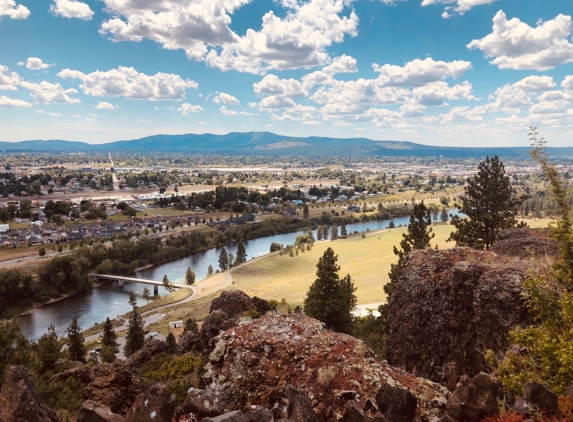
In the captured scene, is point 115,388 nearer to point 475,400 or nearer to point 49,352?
point 475,400

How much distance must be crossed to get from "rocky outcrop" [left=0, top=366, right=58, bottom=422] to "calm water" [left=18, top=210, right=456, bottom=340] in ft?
197

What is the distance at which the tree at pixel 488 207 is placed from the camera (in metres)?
29.5

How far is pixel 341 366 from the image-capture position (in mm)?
9859

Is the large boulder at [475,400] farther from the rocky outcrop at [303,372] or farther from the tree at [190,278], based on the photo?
the tree at [190,278]

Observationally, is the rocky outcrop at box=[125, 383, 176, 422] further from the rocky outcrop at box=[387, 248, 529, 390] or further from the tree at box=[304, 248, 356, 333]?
the tree at box=[304, 248, 356, 333]

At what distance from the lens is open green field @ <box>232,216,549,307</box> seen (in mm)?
66125

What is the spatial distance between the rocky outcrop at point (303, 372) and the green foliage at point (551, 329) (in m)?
1.80

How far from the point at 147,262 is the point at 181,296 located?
31.9 metres

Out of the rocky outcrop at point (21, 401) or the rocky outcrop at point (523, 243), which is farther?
the rocky outcrop at point (523, 243)

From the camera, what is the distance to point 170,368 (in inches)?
579

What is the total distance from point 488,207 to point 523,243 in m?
13.5

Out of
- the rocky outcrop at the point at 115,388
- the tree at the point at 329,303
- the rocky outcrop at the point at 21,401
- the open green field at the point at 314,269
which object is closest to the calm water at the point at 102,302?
the open green field at the point at 314,269

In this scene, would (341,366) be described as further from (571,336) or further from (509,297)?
(509,297)

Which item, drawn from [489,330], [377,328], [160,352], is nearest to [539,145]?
[489,330]
